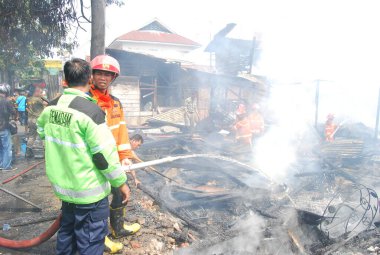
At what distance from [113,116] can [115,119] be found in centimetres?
5

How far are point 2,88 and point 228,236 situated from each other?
21.8ft

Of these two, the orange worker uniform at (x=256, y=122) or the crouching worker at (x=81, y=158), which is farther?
the orange worker uniform at (x=256, y=122)

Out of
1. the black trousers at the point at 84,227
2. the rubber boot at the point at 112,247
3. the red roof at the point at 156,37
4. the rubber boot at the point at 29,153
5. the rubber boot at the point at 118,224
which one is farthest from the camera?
the red roof at the point at 156,37

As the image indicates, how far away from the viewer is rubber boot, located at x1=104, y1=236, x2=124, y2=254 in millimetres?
3439

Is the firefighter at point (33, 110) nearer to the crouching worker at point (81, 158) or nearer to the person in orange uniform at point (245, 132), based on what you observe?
the person in orange uniform at point (245, 132)

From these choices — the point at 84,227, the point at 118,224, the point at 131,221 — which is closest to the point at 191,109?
the point at 131,221

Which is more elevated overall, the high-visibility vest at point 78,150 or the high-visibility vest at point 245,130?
the high-visibility vest at point 78,150

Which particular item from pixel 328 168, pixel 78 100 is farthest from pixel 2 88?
pixel 328 168

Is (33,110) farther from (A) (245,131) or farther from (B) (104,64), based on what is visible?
(A) (245,131)

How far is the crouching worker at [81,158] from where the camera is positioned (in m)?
2.38

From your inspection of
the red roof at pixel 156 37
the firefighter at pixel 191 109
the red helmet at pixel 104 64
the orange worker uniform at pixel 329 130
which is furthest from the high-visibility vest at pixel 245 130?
the red roof at pixel 156 37

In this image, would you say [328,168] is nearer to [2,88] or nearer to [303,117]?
[303,117]

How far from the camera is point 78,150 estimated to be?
7.88 feet

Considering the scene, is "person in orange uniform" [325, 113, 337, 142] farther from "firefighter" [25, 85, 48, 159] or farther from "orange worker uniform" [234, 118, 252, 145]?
"firefighter" [25, 85, 48, 159]
